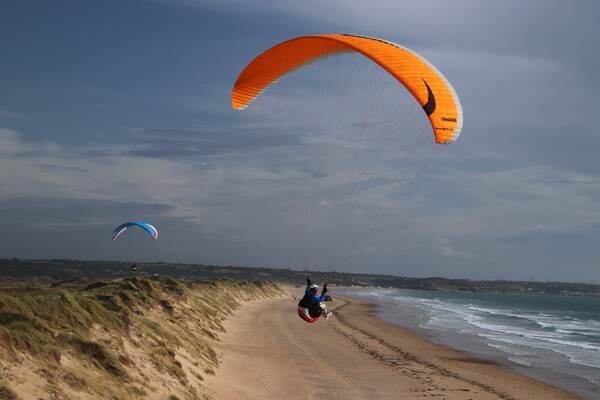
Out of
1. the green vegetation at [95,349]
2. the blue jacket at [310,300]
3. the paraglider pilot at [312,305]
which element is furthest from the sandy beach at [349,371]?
the blue jacket at [310,300]

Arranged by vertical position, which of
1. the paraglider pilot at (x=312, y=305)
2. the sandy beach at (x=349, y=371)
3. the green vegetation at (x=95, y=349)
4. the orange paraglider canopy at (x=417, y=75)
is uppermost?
the orange paraglider canopy at (x=417, y=75)

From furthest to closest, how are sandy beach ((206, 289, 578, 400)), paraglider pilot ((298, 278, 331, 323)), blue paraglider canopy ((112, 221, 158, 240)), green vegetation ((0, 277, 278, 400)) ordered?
1. blue paraglider canopy ((112, 221, 158, 240))
2. sandy beach ((206, 289, 578, 400))
3. paraglider pilot ((298, 278, 331, 323))
4. green vegetation ((0, 277, 278, 400))

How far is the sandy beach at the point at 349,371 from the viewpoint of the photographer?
16844mm

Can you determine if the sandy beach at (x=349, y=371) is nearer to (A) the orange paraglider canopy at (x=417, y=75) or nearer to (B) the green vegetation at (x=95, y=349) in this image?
(B) the green vegetation at (x=95, y=349)

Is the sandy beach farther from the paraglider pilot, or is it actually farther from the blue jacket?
the blue jacket

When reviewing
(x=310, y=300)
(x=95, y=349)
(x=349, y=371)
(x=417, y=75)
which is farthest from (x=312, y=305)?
(x=417, y=75)

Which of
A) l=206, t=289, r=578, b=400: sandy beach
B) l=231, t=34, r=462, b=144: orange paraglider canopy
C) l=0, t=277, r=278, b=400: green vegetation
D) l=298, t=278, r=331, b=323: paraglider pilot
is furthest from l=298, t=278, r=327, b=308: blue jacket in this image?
l=231, t=34, r=462, b=144: orange paraglider canopy

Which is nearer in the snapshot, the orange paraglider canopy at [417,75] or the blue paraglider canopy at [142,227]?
the orange paraglider canopy at [417,75]

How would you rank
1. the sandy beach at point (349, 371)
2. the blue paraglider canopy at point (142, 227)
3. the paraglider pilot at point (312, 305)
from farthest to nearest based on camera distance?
1. the blue paraglider canopy at point (142, 227)
2. the sandy beach at point (349, 371)
3. the paraglider pilot at point (312, 305)

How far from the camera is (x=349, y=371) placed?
20.8m

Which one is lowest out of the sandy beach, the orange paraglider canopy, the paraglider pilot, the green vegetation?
the sandy beach

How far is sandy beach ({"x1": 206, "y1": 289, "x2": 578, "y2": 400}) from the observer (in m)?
16.8

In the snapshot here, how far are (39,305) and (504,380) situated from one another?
1700cm

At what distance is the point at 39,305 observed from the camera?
42.9ft
